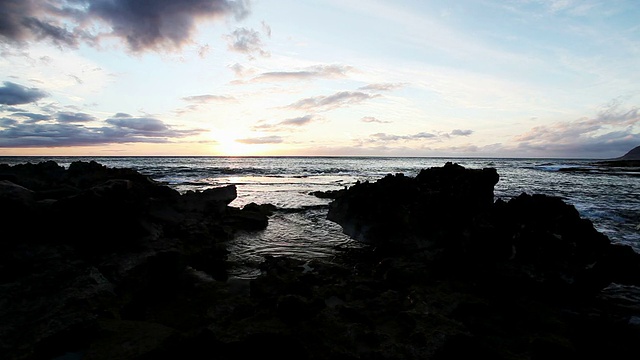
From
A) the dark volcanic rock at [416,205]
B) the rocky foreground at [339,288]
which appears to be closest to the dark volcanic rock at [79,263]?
the rocky foreground at [339,288]

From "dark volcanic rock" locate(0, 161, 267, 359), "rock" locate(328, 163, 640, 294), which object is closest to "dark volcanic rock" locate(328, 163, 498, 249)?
"rock" locate(328, 163, 640, 294)

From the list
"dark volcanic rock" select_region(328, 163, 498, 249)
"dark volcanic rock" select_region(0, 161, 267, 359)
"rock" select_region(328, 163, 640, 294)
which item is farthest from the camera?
"dark volcanic rock" select_region(328, 163, 498, 249)

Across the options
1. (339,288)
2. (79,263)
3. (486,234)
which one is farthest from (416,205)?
(79,263)

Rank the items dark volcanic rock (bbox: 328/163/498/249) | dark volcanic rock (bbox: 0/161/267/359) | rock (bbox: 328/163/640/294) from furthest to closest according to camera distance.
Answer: dark volcanic rock (bbox: 328/163/498/249), rock (bbox: 328/163/640/294), dark volcanic rock (bbox: 0/161/267/359)

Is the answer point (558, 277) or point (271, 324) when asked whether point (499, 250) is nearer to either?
point (558, 277)

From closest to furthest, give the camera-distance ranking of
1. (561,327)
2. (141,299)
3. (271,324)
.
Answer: (271,324) → (561,327) → (141,299)

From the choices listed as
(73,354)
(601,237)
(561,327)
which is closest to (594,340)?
(561,327)

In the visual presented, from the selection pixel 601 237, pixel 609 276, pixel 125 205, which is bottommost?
pixel 609 276

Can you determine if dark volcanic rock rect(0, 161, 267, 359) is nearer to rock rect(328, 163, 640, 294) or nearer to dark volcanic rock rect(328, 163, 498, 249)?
dark volcanic rock rect(328, 163, 498, 249)

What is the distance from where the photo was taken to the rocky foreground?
436 centimetres

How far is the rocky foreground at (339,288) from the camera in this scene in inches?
171

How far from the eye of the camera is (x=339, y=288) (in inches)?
259

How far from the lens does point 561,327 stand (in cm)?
499

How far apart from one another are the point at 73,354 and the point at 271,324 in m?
2.49
